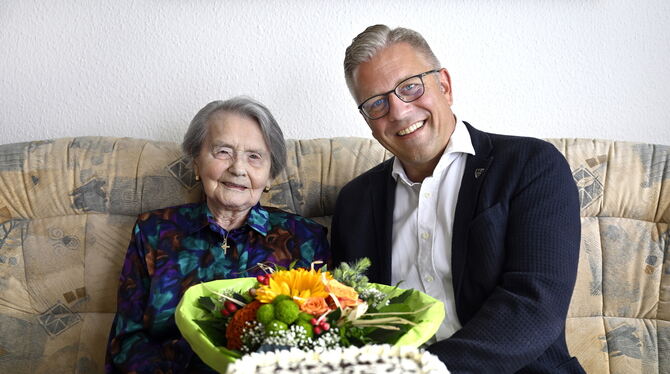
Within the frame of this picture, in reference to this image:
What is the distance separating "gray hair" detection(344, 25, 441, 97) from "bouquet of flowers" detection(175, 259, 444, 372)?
72 cm

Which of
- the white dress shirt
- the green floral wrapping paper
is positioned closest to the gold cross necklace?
the white dress shirt

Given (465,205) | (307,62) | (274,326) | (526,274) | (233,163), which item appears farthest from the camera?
(307,62)

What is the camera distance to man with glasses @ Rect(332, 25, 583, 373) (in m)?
1.43

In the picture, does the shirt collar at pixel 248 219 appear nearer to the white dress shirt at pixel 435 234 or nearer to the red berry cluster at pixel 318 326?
the white dress shirt at pixel 435 234

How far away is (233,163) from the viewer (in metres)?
1.89

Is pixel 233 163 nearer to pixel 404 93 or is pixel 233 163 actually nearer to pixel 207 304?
pixel 404 93

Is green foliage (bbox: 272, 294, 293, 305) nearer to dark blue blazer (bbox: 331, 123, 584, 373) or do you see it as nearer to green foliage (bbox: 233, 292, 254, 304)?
green foliage (bbox: 233, 292, 254, 304)

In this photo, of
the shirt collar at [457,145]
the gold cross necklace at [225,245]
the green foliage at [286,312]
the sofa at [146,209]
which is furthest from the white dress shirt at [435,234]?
the green foliage at [286,312]

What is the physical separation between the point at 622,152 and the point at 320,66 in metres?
1.08

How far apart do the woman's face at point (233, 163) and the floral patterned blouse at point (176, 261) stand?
0.07 meters

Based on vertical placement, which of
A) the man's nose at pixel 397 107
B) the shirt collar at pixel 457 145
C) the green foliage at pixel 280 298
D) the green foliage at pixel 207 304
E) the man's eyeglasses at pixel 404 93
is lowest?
the green foliage at pixel 207 304

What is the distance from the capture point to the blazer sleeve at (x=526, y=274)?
1327mm

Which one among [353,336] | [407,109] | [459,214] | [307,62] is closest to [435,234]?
[459,214]

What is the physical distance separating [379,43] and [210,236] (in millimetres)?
767
